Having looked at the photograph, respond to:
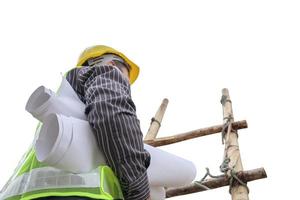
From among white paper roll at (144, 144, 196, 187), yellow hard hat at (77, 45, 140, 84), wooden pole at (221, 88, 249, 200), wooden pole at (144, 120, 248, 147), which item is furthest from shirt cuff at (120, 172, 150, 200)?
wooden pole at (144, 120, 248, 147)

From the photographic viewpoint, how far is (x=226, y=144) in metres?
2.53

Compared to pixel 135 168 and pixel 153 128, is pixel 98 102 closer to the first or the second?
pixel 135 168

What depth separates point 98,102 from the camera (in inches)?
44.1

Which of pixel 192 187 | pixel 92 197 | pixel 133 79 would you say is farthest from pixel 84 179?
pixel 192 187

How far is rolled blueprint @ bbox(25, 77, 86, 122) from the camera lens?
1121 mm

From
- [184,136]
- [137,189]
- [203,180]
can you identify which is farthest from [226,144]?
[137,189]

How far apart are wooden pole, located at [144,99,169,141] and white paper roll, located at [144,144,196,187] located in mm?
1533

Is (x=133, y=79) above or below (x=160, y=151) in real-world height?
above

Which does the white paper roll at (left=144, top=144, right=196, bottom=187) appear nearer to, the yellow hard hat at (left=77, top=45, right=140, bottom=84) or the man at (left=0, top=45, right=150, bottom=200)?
the man at (left=0, top=45, right=150, bottom=200)

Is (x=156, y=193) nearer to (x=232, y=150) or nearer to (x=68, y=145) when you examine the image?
(x=68, y=145)

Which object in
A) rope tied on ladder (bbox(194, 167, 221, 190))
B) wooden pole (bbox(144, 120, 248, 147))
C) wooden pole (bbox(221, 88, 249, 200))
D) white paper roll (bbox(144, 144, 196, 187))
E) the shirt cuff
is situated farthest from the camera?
wooden pole (bbox(144, 120, 248, 147))

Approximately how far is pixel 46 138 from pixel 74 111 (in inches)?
5.5

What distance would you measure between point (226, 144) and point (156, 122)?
2.65ft

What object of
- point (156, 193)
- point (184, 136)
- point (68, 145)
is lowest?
point (156, 193)
